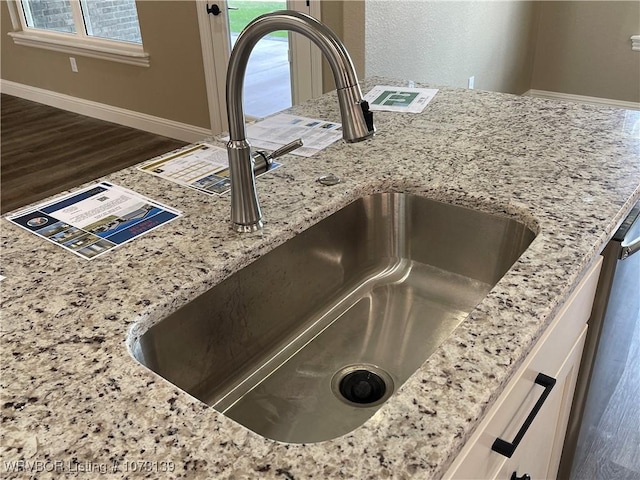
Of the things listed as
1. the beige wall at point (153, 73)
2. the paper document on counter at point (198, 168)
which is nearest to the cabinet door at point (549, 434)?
the paper document on counter at point (198, 168)

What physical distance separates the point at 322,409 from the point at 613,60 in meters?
4.27

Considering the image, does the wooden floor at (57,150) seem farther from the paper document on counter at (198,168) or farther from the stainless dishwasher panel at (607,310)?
the stainless dishwasher panel at (607,310)

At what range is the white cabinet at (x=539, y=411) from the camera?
78 centimetres

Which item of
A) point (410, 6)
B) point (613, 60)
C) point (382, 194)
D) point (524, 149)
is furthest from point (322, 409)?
point (613, 60)

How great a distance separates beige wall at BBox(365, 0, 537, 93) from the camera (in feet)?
9.82

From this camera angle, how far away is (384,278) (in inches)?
52.5

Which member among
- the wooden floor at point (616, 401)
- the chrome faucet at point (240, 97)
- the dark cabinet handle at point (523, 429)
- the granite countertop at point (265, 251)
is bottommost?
the wooden floor at point (616, 401)

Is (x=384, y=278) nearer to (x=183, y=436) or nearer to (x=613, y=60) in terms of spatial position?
(x=183, y=436)

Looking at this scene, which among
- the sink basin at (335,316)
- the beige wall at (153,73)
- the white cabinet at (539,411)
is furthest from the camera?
the beige wall at (153,73)

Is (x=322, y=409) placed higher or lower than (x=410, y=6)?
lower

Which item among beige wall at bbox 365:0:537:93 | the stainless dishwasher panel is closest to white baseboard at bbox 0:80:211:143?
beige wall at bbox 365:0:537:93

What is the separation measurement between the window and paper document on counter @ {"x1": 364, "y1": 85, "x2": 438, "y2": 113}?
297cm

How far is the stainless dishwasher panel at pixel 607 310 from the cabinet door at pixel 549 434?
44mm

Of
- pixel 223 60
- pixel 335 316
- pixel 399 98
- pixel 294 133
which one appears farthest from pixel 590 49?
pixel 335 316
